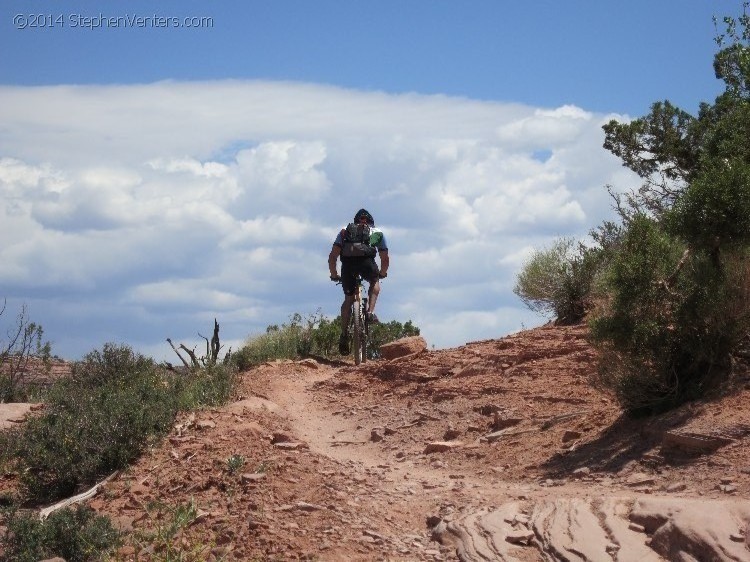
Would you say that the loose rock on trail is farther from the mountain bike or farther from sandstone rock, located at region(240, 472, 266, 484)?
the mountain bike

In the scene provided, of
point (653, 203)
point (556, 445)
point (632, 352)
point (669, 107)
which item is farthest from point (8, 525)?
point (669, 107)

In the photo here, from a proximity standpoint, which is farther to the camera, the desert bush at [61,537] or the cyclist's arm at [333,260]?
the cyclist's arm at [333,260]

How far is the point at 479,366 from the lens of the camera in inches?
476

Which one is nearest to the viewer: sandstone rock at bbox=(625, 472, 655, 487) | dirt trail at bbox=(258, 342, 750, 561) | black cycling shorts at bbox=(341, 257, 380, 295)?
dirt trail at bbox=(258, 342, 750, 561)

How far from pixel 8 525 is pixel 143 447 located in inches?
70.2

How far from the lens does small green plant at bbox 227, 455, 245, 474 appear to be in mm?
8305

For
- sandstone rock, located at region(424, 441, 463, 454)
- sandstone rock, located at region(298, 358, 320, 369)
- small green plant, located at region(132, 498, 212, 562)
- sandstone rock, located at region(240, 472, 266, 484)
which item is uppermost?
sandstone rock, located at region(298, 358, 320, 369)

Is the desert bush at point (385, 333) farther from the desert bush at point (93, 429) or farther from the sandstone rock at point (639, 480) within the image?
the sandstone rock at point (639, 480)

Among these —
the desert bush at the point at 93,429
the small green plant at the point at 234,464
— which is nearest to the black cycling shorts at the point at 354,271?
the desert bush at the point at 93,429

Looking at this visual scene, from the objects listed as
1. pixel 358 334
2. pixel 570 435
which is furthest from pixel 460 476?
pixel 358 334

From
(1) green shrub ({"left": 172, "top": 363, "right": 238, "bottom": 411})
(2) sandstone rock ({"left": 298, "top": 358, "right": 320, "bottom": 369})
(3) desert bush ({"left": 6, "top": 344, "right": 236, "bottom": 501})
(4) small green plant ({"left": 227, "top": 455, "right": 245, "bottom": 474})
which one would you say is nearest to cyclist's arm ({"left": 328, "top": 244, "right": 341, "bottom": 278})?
(2) sandstone rock ({"left": 298, "top": 358, "right": 320, "bottom": 369})

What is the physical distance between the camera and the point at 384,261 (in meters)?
14.1

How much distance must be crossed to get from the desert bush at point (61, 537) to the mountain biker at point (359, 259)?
263 inches

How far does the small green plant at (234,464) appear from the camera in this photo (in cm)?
830
